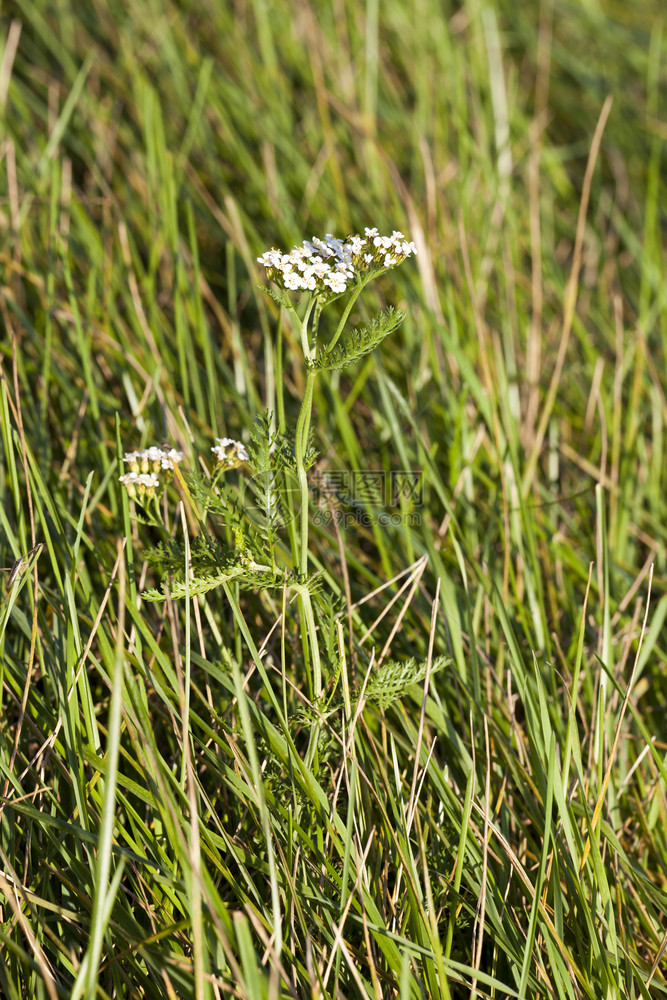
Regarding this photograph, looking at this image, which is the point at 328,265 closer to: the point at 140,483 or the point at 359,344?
the point at 359,344

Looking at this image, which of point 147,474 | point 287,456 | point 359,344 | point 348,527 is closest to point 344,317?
point 359,344

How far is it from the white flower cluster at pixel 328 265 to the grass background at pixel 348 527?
0.37 m

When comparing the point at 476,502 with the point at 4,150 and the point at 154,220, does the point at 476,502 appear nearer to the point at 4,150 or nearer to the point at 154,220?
the point at 154,220

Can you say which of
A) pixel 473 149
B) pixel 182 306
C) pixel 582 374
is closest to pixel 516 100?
pixel 473 149

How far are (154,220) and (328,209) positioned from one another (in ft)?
1.59

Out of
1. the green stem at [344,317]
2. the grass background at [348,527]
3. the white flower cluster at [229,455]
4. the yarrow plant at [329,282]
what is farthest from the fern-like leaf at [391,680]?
the green stem at [344,317]

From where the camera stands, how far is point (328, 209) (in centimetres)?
199

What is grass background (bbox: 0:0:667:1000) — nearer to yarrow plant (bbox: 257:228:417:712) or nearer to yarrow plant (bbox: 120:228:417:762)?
yarrow plant (bbox: 120:228:417:762)

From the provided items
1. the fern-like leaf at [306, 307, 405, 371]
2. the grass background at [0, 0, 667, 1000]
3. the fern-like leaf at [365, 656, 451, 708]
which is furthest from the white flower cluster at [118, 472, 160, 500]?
the fern-like leaf at [365, 656, 451, 708]

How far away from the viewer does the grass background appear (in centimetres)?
99

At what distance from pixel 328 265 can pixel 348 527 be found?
662 millimetres

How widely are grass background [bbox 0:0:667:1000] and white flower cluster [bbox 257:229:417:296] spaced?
1.20ft

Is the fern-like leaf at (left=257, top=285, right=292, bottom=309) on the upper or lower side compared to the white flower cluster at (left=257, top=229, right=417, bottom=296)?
lower

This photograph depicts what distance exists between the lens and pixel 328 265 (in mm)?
921
